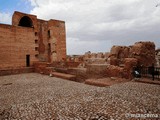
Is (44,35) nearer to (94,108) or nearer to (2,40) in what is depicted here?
(2,40)

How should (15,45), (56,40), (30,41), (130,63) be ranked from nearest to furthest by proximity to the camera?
1. (130,63)
2. (15,45)
3. (30,41)
4. (56,40)

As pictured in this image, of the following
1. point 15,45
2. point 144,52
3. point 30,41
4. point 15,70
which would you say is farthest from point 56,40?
point 144,52

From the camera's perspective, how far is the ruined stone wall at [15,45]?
1758 cm

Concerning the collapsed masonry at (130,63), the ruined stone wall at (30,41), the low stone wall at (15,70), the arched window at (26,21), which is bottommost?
the low stone wall at (15,70)

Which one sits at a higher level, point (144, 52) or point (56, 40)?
point (56, 40)

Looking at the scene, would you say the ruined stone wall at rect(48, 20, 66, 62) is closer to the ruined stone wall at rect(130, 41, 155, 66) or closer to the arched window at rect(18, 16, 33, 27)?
the arched window at rect(18, 16, 33, 27)

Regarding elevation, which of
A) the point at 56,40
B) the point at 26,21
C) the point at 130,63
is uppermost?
the point at 26,21

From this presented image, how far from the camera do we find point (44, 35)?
23266 millimetres

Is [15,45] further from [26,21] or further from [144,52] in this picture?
[144,52]

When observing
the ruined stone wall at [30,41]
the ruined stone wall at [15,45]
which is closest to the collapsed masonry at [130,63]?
the ruined stone wall at [15,45]

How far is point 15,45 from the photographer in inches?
734

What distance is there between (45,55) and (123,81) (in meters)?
15.9

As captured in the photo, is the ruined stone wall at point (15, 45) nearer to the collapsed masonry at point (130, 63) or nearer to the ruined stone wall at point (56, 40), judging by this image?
the ruined stone wall at point (56, 40)

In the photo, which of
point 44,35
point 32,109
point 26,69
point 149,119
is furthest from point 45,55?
point 149,119
